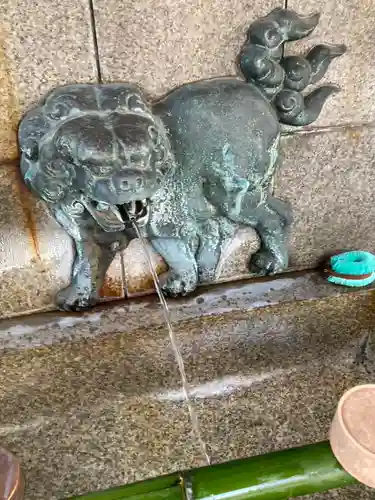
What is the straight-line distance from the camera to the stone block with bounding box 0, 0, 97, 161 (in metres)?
1.77

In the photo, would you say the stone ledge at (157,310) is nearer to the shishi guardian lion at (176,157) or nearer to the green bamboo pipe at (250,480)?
the shishi guardian lion at (176,157)

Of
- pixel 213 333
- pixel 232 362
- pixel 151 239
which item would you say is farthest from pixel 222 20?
pixel 232 362

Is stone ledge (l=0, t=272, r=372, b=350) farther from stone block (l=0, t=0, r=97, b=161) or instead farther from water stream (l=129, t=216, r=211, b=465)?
Result: stone block (l=0, t=0, r=97, b=161)

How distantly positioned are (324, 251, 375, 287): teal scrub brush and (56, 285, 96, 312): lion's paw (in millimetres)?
1075

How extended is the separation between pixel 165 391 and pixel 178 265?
55cm

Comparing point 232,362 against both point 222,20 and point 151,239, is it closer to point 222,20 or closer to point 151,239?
point 151,239

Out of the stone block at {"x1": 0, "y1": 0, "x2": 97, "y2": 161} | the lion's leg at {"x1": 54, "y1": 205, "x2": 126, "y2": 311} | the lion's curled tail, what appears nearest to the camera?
the stone block at {"x1": 0, "y1": 0, "x2": 97, "y2": 161}

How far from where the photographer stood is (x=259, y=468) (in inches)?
39.5

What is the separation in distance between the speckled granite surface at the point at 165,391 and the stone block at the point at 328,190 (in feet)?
0.93

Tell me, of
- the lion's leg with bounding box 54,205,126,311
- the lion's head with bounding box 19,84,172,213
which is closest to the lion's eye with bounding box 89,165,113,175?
the lion's head with bounding box 19,84,172,213

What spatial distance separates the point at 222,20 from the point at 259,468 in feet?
4.97

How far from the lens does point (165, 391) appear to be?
2.40 m

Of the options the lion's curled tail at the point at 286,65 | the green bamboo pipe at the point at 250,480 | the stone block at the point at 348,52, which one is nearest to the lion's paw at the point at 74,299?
the lion's curled tail at the point at 286,65

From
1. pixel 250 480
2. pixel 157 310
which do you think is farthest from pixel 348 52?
pixel 250 480
